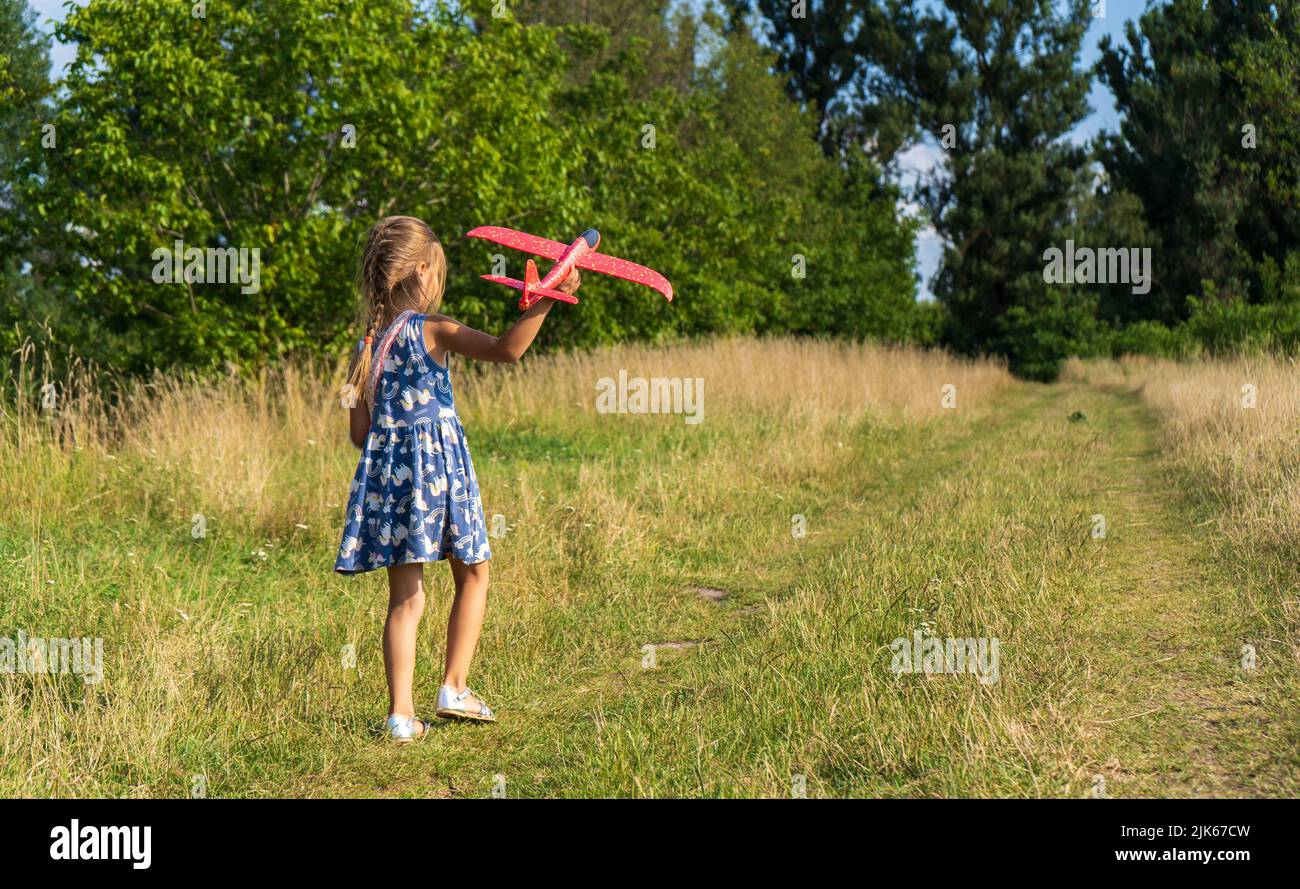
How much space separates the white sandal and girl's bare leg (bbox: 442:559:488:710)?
0.10 feet

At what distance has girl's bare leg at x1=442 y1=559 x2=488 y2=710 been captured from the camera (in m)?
4.34

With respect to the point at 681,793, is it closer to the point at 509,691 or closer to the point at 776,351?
the point at 509,691

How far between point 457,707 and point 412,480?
0.95m

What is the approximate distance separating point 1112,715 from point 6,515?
7.11m

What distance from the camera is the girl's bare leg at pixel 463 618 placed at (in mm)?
4336

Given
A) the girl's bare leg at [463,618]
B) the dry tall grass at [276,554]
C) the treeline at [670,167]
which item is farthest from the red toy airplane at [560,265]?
the treeline at [670,167]

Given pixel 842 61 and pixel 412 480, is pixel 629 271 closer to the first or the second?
pixel 412 480

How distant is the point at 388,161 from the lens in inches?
501

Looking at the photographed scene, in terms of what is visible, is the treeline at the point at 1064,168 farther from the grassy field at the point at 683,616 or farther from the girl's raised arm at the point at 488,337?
the girl's raised arm at the point at 488,337

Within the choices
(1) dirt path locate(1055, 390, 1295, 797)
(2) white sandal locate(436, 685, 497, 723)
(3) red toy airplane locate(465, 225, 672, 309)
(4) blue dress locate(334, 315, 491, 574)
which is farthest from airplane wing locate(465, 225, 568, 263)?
(1) dirt path locate(1055, 390, 1295, 797)

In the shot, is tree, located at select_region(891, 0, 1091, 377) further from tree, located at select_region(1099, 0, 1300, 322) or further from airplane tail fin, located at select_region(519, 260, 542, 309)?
airplane tail fin, located at select_region(519, 260, 542, 309)

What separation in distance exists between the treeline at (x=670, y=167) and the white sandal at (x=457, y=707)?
28.2 feet

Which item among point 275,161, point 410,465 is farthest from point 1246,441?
point 275,161
